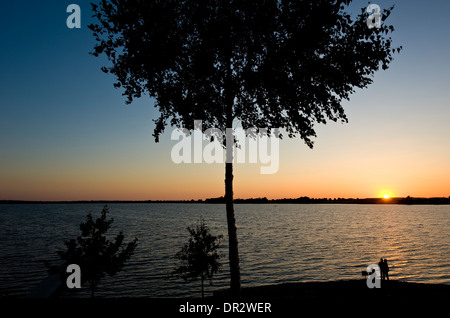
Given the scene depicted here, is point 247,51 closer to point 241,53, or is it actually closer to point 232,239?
point 241,53

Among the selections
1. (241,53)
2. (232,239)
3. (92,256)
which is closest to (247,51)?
(241,53)

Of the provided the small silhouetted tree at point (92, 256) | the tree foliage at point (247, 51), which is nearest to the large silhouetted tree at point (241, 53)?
the tree foliage at point (247, 51)

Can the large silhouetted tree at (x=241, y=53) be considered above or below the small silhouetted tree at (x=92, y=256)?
above

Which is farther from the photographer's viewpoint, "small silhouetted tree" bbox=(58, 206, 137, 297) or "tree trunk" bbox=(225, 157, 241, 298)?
"small silhouetted tree" bbox=(58, 206, 137, 297)

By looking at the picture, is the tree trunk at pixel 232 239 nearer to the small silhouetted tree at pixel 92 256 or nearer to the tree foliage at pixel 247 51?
the tree foliage at pixel 247 51

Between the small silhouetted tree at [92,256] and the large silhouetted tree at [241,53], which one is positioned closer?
the large silhouetted tree at [241,53]

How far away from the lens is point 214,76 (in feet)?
53.0

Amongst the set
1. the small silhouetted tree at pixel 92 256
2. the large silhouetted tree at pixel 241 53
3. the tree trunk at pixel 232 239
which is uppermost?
the large silhouetted tree at pixel 241 53

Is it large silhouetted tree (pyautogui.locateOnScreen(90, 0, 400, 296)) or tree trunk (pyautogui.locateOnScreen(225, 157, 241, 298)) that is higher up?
large silhouetted tree (pyautogui.locateOnScreen(90, 0, 400, 296))

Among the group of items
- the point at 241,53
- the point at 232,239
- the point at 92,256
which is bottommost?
the point at 92,256

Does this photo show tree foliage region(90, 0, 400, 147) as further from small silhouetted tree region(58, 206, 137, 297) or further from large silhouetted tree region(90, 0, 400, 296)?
small silhouetted tree region(58, 206, 137, 297)

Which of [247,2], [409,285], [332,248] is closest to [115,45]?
[247,2]

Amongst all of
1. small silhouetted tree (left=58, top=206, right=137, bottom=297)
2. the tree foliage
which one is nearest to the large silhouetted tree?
the tree foliage

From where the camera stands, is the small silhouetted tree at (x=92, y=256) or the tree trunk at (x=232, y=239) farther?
the small silhouetted tree at (x=92, y=256)
